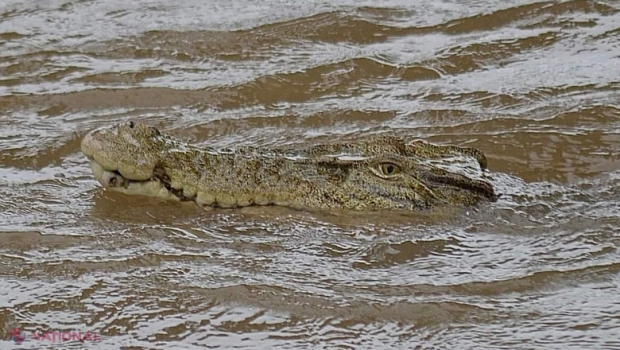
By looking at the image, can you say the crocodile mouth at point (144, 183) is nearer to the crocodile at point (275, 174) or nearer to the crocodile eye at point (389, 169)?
the crocodile at point (275, 174)

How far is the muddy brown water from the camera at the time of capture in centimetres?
477

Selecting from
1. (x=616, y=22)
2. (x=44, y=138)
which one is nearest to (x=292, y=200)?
(x=44, y=138)

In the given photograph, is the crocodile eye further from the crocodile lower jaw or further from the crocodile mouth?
the crocodile mouth

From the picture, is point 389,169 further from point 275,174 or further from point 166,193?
point 166,193

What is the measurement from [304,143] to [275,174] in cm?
119

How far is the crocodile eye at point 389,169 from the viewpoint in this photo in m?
6.03

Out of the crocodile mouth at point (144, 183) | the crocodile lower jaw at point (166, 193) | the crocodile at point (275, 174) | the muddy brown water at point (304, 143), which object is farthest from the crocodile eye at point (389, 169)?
the crocodile mouth at point (144, 183)

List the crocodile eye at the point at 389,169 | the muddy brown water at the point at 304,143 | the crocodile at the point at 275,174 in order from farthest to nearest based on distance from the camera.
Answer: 1. the crocodile eye at the point at 389,169
2. the crocodile at the point at 275,174
3. the muddy brown water at the point at 304,143

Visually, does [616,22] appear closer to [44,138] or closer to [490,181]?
[490,181]

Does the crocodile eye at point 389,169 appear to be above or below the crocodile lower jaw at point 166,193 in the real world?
above

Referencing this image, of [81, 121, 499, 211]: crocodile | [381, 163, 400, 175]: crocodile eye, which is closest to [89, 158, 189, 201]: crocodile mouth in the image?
[81, 121, 499, 211]: crocodile

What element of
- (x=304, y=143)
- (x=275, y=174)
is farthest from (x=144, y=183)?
(x=304, y=143)

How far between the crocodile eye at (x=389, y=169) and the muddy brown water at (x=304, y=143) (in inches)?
8.9

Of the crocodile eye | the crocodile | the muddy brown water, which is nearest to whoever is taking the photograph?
the muddy brown water
